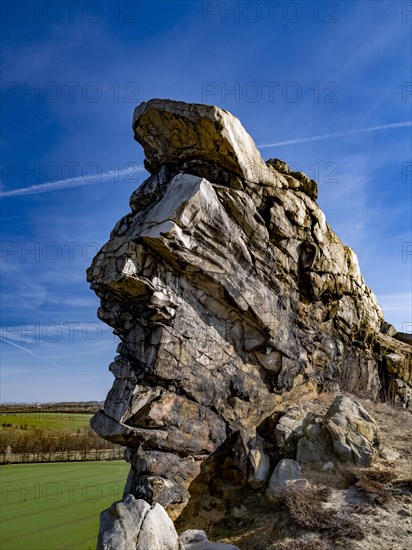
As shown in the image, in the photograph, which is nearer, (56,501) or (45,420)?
(56,501)

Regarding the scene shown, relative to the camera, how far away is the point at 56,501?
70.5 feet

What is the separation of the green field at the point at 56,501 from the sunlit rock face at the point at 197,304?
624 cm

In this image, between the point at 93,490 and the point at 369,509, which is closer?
the point at 369,509

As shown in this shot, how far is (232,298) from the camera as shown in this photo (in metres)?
15.5

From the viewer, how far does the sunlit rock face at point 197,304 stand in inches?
529

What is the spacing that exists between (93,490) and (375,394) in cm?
1892

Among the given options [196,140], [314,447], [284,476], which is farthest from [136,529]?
[196,140]

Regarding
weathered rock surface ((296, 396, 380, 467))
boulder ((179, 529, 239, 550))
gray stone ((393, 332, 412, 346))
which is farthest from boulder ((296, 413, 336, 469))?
gray stone ((393, 332, 412, 346))

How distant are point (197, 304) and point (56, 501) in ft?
50.7

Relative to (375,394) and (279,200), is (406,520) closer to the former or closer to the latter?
(279,200)

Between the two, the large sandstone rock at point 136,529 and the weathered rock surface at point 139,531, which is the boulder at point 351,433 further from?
the large sandstone rock at point 136,529

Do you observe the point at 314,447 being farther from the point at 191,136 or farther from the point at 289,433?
the point at 191,136

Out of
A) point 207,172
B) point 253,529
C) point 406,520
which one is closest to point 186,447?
point 253,529

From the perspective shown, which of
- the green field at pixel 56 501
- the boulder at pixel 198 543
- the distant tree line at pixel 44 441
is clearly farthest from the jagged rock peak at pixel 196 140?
the distant tree line at pixel 44 441
